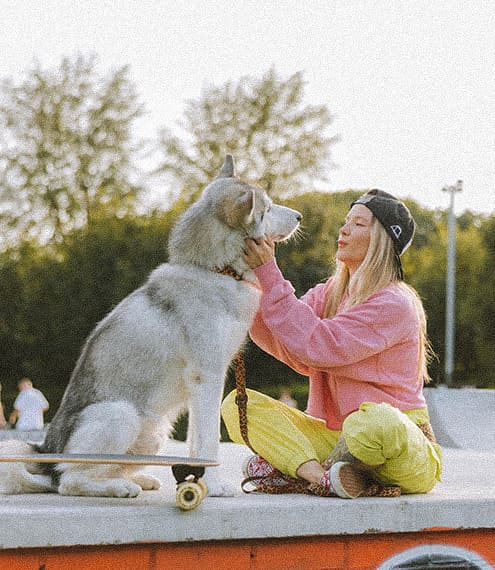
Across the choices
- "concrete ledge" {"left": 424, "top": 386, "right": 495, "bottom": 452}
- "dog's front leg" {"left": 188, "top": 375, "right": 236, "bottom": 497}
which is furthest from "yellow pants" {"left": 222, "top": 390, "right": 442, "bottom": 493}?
"concrete ledge" {"left": 424, "top": 386, "right": 495, "bottom": 452}

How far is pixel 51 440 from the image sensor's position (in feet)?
13.7

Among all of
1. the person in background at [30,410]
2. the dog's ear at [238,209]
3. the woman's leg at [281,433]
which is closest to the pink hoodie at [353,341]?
the woman's leg at [281,433]

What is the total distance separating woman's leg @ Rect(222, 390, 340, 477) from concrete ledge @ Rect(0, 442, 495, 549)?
27 centimetres

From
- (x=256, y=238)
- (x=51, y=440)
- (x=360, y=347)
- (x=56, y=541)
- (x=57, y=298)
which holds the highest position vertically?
(x=57, y=298)

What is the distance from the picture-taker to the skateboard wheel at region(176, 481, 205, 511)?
3508 millimetres

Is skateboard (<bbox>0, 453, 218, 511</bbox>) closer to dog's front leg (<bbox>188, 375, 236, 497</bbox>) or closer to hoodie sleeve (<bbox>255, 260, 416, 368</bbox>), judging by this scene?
dog's front leg (<bbox>188, 375, 236, 497</bbox>)

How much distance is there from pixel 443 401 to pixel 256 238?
22.9 feet

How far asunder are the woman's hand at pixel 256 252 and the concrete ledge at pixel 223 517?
43.3 inches

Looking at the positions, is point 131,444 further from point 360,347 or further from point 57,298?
point 57,298

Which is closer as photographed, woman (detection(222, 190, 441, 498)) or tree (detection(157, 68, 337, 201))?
woman (detection(222, 190, 441, 498))

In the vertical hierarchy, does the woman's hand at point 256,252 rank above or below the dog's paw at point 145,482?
above

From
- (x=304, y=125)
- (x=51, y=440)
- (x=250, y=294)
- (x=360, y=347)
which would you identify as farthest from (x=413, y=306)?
(x=304, y=125)

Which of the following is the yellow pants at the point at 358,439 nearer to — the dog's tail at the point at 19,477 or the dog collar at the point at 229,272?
the dog collar at the point at 229,272

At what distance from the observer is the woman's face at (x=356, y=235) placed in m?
4.70
